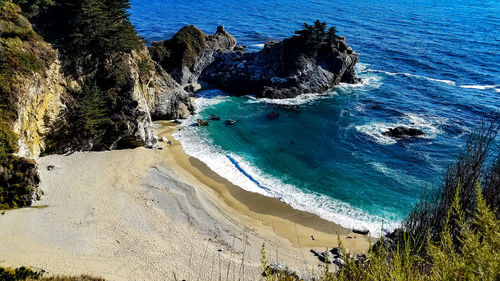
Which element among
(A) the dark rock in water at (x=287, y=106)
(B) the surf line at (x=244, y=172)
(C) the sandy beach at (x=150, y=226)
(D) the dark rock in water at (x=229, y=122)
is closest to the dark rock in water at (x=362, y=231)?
(C) the sandy beach at (x=150, y=226)

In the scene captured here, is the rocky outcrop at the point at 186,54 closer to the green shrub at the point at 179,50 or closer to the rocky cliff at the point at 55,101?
the green shrub at the point at 179,50

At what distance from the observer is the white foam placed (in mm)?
27422

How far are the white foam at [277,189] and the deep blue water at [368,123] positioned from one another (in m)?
0.10

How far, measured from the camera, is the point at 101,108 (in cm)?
3322

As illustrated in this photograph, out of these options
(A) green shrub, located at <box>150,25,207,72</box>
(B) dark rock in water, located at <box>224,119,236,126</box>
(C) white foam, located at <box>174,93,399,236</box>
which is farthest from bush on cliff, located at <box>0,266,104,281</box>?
(A) green shrub, located at <box>150,25,207,72</box>

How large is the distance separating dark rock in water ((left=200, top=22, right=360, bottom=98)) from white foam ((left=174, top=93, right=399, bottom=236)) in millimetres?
16910

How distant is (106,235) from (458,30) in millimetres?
93469

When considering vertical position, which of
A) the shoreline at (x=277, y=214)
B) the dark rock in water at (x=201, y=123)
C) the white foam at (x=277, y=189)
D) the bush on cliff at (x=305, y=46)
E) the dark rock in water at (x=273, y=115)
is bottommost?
the shoreline at (x=277, y=214)

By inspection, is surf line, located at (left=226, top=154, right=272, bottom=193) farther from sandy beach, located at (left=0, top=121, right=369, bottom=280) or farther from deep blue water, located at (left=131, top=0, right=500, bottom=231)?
sandy beach, located at (left=0, top=121, right=369, bottom=280)

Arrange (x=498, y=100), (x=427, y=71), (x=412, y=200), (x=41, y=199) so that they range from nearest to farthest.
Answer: (x=41, y=199) → (x=412, y=200) → (x=498, y=100) → (x=427, y=71)

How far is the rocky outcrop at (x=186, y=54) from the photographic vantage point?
175 feet

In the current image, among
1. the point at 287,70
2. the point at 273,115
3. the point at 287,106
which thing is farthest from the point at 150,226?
the point at 287,70

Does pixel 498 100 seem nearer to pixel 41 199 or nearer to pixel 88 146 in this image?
pixel 88 146

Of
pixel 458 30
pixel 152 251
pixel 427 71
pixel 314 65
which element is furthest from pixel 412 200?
pixel 458 30
